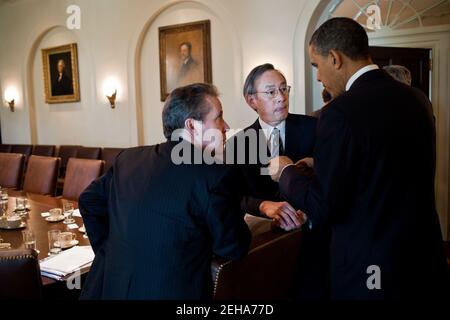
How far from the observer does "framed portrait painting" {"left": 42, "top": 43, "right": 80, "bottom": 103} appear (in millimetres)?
6652

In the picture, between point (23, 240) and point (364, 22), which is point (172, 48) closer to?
point (364, 22)

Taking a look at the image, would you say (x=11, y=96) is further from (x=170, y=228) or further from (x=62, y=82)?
(x=170, y=228)

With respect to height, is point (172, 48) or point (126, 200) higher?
point (172, 48)

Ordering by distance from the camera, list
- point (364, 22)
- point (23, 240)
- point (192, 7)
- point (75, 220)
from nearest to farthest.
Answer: point (23, 240), point (75, 220), point (364, 22), point (192, 7)

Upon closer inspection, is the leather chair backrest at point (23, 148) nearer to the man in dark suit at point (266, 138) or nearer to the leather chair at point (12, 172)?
the leather chair at point (12, 172)

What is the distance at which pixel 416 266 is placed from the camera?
137cm

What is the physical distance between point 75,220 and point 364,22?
3.39m

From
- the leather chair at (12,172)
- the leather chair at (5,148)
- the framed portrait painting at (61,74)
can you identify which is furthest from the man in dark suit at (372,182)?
the leather chair at (5,148)

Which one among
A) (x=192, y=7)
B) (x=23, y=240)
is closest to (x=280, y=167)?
(x=23, y=240)

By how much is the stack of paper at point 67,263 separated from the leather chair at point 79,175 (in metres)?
1.71

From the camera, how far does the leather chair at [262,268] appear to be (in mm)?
1397

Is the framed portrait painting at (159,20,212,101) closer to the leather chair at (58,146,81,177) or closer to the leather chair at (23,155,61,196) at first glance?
the leather chair at (58,146,81,177)
